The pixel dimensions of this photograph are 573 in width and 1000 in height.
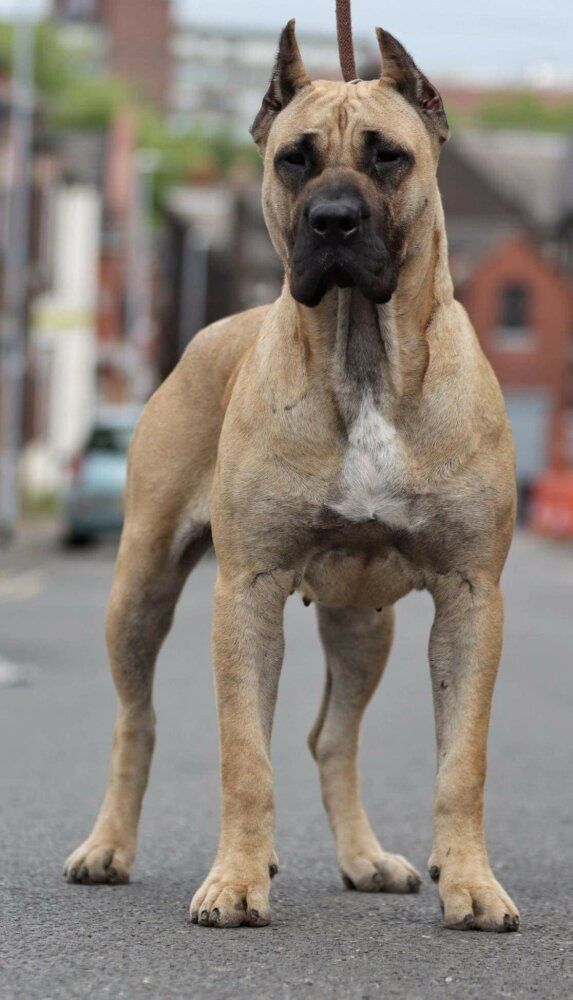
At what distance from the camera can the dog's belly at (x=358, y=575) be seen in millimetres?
5309

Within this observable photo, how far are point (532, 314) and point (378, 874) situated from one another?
64316mm

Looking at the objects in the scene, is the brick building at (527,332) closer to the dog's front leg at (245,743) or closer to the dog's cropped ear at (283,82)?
the dog's cropped ear at (283,82)

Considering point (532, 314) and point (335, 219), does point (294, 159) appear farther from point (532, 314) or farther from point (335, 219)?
point (532, 314)

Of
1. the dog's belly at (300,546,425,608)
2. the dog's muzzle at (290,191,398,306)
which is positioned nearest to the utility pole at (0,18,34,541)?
the dog's belly at (300,546,425,608)

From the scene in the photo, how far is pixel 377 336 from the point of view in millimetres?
5223

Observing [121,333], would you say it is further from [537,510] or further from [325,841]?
[325,841]

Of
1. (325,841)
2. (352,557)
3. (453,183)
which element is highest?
(453,183)

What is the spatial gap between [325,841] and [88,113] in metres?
82.1

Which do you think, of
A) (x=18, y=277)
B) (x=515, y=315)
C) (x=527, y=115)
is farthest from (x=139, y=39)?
(x=18, y=277)

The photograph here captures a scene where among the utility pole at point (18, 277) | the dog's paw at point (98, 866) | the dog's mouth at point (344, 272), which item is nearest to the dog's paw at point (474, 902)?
the dog's paw at point (98, 866)

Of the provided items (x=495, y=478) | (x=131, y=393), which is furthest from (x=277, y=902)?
(x=131, y=393)

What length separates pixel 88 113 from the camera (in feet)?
284

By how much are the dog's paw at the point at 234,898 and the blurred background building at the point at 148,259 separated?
24.9 m

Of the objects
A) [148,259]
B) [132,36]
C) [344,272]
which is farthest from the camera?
[132,36]
